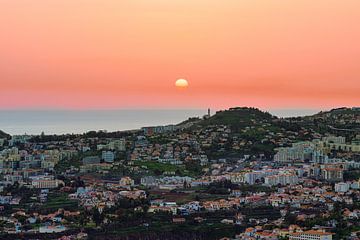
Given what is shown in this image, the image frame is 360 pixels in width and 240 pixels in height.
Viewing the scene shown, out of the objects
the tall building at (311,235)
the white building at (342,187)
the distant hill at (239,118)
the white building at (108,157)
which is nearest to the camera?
the tall building at (311,235)

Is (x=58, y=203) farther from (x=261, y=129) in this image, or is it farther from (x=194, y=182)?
(x=261, y=129)

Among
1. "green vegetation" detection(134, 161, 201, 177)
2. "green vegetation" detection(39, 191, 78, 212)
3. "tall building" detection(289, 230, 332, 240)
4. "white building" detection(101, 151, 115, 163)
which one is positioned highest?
"white building" detection(101, 151, 115, 163)

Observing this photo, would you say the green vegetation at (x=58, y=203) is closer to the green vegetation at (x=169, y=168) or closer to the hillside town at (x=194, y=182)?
the hillside town at (x=194, y=182)

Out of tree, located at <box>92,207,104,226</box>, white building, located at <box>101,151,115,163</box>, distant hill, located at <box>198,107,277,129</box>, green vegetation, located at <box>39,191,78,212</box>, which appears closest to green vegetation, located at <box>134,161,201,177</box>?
white building, located at <box>101,151,115,163</box>

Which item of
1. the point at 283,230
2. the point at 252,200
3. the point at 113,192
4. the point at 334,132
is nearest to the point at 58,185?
the point at 113,192

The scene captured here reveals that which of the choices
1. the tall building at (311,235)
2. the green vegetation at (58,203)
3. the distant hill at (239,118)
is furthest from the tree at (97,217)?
the distant hill at (239,118)

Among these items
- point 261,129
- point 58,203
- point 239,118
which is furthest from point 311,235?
point 239,118

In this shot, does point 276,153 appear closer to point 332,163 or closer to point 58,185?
point 332,163

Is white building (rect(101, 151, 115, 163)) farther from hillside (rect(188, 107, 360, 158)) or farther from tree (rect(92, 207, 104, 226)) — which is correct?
tree (rect(92, 207, 104, 226))
